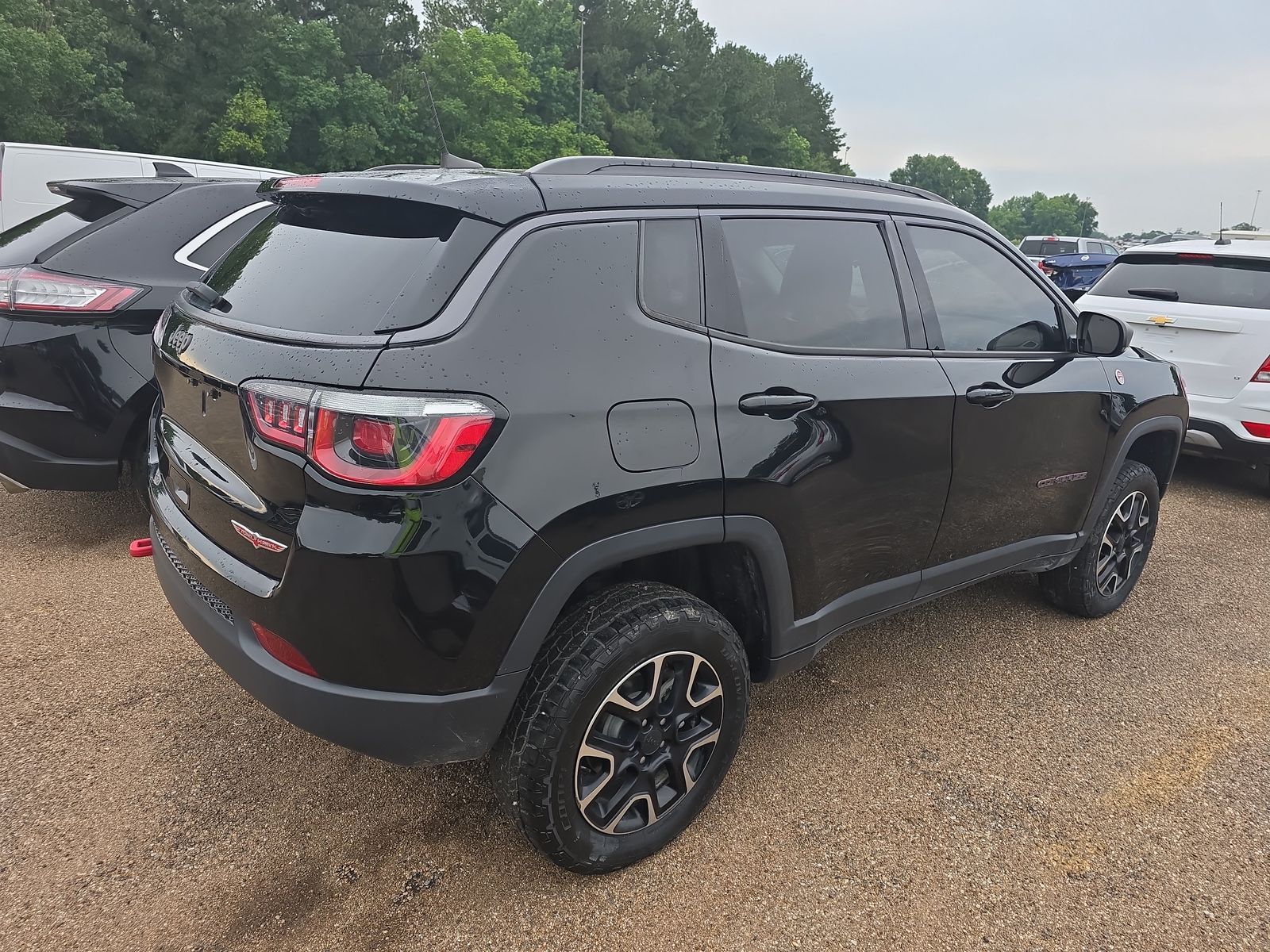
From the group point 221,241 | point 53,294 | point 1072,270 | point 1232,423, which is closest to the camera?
point 53,294

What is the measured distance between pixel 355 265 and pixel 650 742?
142 cm

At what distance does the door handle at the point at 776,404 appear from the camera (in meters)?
2.17

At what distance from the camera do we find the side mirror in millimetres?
3205

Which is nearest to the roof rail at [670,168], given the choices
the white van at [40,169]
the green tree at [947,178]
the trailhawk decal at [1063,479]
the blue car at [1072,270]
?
the trailhawk decal at [1063,479]

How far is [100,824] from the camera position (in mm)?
2295

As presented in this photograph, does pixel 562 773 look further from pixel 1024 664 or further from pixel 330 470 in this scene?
pixel 1024 664

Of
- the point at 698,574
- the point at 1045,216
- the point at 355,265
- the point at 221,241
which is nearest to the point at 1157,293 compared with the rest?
the point at 698,574

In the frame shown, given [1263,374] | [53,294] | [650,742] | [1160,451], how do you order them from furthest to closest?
[1263,374]
[1160,451]
[53,294]
[650,742]

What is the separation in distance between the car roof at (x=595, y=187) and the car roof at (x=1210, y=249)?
4271 millimetres

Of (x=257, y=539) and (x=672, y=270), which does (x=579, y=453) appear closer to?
(x=672, y=270)

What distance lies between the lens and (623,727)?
2141 mm

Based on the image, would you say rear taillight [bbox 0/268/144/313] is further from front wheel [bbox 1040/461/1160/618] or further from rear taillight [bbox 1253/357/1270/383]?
rear taillight [bbox 1253/357/1270/383]

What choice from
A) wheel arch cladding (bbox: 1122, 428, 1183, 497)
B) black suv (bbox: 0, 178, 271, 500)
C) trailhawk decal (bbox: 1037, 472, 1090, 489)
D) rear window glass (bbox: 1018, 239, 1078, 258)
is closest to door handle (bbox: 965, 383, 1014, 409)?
trailhawk decal (bbox: 1037, 472, 1090, 489)

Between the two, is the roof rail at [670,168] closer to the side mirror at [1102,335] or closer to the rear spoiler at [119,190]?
the side mirror at [1102,335]
